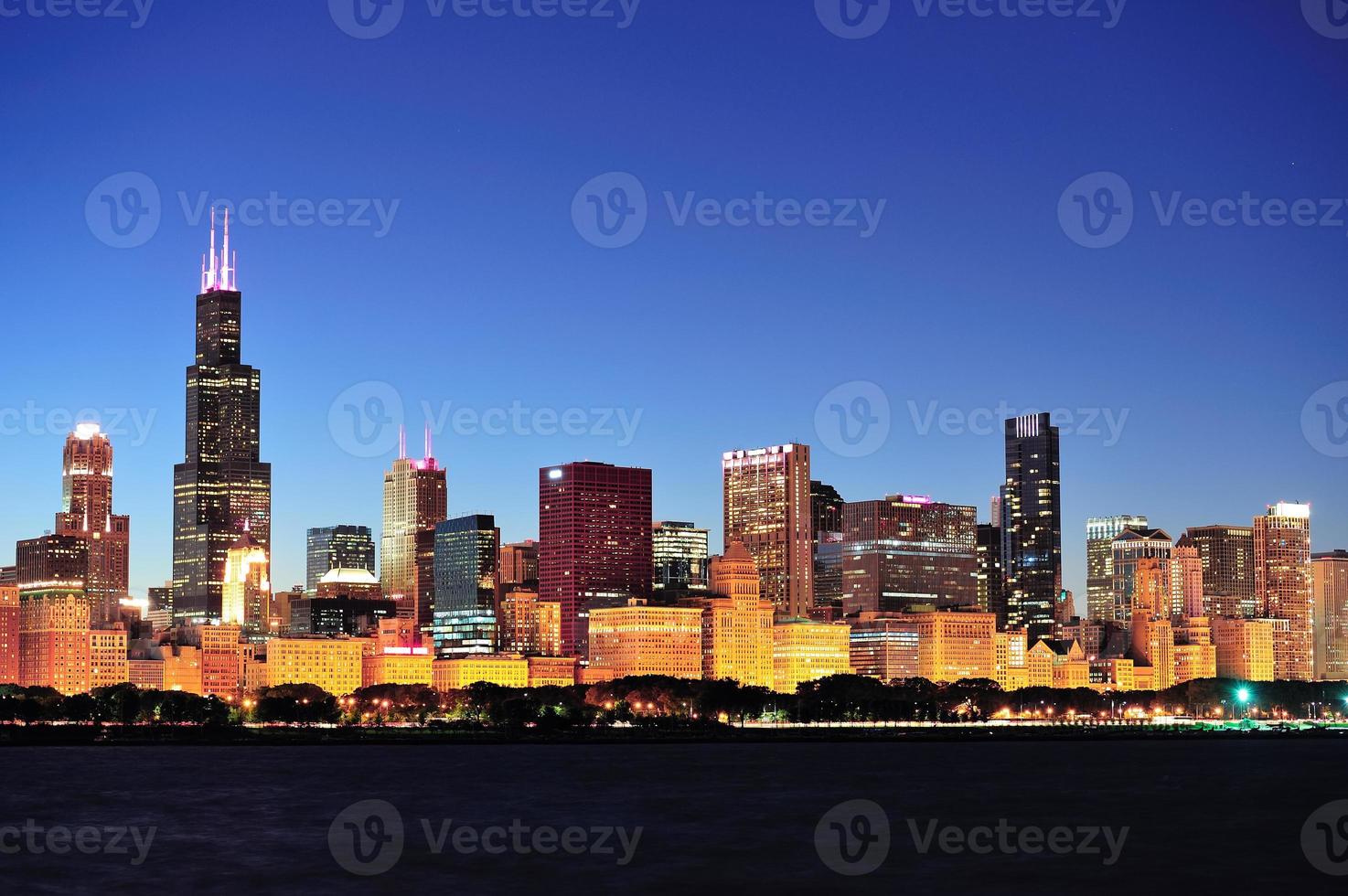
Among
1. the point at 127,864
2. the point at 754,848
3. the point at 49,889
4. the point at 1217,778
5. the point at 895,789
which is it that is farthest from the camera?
the point at 1217,778

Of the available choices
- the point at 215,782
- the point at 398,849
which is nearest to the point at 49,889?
the point at 398,849

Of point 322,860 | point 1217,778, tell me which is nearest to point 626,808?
point 322,860

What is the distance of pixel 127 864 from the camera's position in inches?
3211

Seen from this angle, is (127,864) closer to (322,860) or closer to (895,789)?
(322,860)

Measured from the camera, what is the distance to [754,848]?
290 feet

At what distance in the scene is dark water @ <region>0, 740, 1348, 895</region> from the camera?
7675 cm

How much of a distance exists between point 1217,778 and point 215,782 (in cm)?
7301

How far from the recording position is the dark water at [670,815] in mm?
76750

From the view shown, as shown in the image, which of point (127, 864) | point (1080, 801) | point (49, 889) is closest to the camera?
point (49, 889)

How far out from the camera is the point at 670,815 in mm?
107000

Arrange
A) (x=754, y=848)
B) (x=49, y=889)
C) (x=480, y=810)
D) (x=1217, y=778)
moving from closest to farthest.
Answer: (x=49, y=889)
(x=754, y=848)
(x=480, y=810)
(x=1217, y=778)

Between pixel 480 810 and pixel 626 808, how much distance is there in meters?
8.32

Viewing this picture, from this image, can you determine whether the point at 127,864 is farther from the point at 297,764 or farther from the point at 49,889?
the point at 297,764

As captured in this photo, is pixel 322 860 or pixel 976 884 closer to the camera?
pixel 976 884
